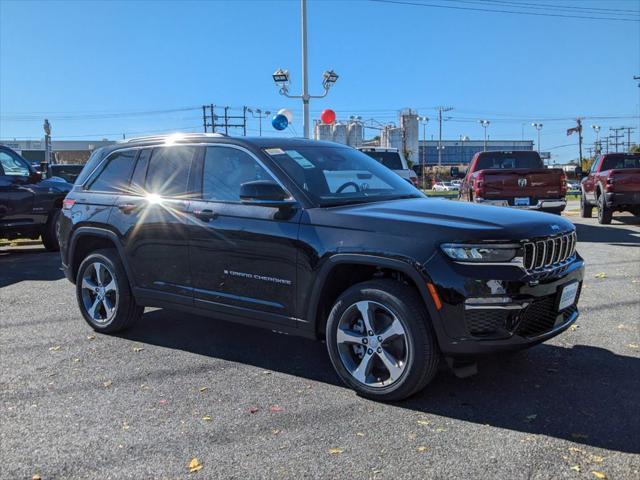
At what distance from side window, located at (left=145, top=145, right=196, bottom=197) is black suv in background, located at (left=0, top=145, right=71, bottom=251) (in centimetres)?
599

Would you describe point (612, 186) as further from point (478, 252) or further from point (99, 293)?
point (99, 293)

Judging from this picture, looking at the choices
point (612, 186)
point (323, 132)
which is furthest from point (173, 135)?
point (323, 132)

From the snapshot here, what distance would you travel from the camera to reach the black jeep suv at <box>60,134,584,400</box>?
3.63m

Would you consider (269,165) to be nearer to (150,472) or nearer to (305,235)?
(305,235)

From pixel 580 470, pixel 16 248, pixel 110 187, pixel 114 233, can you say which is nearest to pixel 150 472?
pixel 580 470

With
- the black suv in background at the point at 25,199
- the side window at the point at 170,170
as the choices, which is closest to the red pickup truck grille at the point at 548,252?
the side window at the point at 170,170

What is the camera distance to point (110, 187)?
18.6 feet

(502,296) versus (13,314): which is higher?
(502,296)

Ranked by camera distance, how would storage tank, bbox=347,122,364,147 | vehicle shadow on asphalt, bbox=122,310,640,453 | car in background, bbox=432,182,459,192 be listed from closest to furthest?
1. vehicle shadow on asphalt, bbox=122,310,640,453
2. storage tank, bbox=347,122,364,147
3. car in background, bbox=432,182,459,192

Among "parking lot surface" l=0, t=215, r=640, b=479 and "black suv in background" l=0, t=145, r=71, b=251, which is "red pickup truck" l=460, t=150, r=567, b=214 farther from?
"black suv in background" l=0, t=145, r=71, b=251

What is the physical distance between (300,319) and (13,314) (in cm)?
388

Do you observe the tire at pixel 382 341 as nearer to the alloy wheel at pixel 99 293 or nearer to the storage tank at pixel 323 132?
the alloy wheel at pixel 99 293

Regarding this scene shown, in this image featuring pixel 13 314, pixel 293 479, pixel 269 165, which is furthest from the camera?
pixel 13 314

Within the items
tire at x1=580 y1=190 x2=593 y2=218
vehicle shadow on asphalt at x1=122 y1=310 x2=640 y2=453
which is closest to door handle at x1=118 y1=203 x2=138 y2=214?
vehicle shadow on asphalt at x1=122 y1=310 x2=640 y2=453
